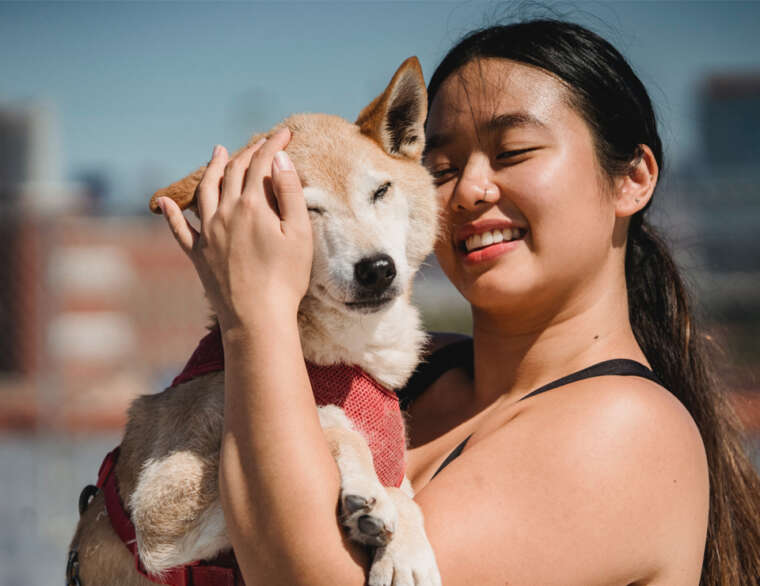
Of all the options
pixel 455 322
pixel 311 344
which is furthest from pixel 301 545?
pixel 455 322

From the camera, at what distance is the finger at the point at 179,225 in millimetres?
1794

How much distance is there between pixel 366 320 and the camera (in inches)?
83.1

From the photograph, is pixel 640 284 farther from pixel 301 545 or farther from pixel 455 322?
pixel 455 322

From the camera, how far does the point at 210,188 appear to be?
1780 mm

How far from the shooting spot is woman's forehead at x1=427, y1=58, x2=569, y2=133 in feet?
6.65

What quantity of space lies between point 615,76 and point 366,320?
43.0 inches

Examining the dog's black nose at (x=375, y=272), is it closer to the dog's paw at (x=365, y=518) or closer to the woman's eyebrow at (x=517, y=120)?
the woman's eyebrow at (x=517, y=120)

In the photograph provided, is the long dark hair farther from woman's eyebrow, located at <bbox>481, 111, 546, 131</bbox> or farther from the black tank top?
the black tank top

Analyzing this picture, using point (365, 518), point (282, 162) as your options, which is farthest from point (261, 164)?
point (365, 518)

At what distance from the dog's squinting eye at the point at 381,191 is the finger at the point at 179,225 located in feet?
2.05

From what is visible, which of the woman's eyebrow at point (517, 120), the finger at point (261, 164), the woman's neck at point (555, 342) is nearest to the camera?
the finger at point (261, 164)

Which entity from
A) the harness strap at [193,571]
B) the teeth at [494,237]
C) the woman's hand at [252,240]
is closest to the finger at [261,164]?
the woman's hand at [252,240]

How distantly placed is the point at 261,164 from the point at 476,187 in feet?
2.15

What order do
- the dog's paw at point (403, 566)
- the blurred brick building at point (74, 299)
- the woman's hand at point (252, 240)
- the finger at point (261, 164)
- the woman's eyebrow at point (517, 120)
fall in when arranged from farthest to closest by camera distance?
the blurred brick building at point (74, 299) → the woman's eyebrow at point (517, 120) → the finger at point (261, 164) → the woman's hand at point (252, 240) → the dog's paw at point (403, 566)
